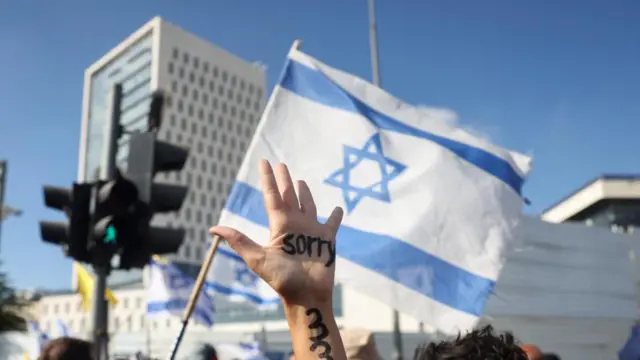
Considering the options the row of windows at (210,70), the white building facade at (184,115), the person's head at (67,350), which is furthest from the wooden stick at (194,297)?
the row of windows at (210,70)

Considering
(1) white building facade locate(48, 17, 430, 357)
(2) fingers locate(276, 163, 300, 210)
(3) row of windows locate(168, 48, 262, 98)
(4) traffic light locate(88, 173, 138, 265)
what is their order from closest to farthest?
(2) fingers locate(276, 163, 300, 210) → (4) traffic light locate(88, 173, 138, 265) → (1) white building facade locate(48, 17, 430, 357) → (3) row of windows locate(168, 48, 262, 98)

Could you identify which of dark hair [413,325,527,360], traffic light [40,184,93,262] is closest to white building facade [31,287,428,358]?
traffic light [40,184,93,262]

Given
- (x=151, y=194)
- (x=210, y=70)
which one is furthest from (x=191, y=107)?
(x=151, y=194)

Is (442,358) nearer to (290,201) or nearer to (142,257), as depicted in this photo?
(290,201)

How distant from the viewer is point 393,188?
16.1ft

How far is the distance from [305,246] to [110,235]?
3.50 metres

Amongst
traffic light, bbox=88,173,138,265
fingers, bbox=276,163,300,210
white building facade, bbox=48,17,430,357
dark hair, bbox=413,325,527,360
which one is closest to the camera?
dark hair, bbox=413,325,527,360

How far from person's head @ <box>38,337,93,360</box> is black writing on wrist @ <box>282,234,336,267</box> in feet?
6.58

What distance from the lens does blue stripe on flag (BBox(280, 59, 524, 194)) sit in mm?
5023

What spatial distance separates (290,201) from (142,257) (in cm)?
337

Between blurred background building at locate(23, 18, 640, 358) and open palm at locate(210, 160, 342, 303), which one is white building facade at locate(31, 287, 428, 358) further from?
blurred background building at locate(23, 18, 640, 358)

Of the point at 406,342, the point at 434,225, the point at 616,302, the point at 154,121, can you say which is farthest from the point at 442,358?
the point at 406,342

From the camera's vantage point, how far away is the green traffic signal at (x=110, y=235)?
5008 mm

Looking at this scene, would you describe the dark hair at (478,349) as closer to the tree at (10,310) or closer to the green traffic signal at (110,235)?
the green traffic signal at (110,235)
